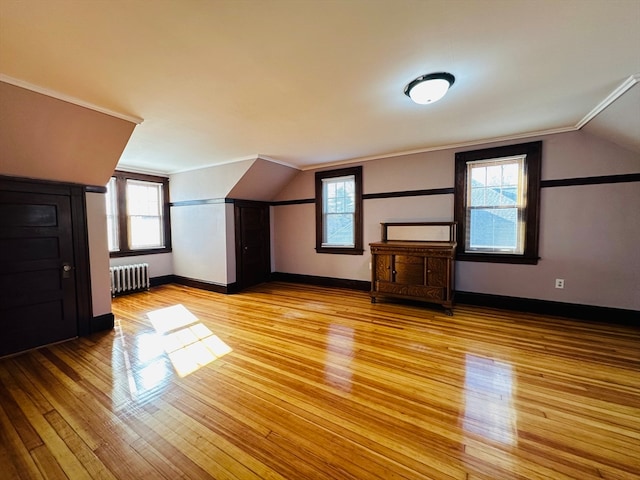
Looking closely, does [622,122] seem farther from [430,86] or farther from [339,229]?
[339,229]

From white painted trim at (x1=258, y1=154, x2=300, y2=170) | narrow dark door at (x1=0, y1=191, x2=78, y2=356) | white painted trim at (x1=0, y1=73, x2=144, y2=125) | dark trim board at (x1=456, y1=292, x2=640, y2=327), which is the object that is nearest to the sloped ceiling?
dark trim board at (x1=456, y1=292, x2=640, y2=327)

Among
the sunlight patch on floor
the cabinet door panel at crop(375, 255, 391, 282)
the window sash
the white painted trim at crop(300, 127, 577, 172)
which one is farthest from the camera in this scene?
the cabinet door panel at crop(375, 255, 391, 282)

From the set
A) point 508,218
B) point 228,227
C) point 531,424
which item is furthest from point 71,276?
point 508,218

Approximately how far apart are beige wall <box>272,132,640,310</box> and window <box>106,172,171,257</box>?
15.9 feet

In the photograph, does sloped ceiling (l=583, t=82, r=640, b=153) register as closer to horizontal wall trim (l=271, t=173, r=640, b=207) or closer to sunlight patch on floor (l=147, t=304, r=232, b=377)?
horizontal wall trim (l=271, t=173, r=640, b=207)

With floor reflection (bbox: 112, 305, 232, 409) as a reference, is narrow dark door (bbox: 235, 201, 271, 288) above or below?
above

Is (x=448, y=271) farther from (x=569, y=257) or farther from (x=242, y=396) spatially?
(x=242, y=396)

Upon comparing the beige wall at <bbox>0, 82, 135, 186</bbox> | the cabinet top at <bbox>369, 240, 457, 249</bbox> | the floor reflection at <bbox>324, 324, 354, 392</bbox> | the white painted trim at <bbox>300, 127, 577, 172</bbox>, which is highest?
the white painted trim at <bbox>300, 127, 577, 172</bbox>

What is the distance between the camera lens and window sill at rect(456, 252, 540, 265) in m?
3.53

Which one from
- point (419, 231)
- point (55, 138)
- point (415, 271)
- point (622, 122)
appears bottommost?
point (415, 271)

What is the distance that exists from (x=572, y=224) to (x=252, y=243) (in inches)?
201

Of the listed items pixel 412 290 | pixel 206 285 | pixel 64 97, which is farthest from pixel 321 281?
pixel 64 97

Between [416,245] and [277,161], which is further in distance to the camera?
[277,161]

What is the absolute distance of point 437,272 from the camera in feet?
11.8
